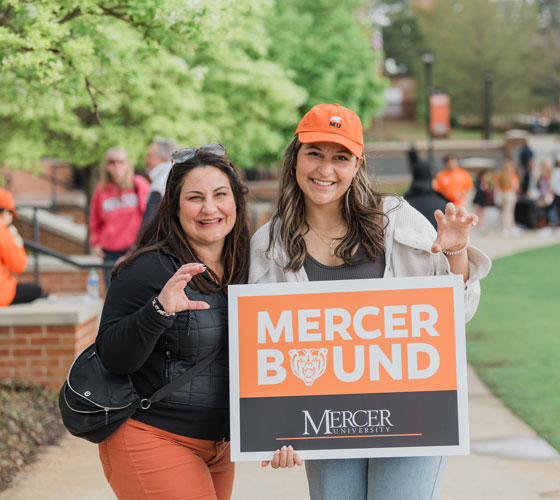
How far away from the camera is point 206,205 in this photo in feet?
9.89

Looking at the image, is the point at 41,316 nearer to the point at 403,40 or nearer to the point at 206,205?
the point at 206,205

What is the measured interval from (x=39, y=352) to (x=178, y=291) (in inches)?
165

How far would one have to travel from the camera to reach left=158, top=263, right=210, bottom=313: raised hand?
2727 millimetres

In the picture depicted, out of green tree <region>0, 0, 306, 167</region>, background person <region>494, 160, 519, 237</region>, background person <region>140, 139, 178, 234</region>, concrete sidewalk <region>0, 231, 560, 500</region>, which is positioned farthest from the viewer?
background person <region>494, 160, 519, 237</region>

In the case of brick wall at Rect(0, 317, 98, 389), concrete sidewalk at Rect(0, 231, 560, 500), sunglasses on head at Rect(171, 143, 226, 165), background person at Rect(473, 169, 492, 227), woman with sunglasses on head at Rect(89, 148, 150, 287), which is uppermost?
sunglasses on head at Rect(171, 143, 226, 165)

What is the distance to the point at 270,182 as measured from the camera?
3148cm

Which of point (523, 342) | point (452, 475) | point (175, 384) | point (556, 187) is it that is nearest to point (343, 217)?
point (175, 384)

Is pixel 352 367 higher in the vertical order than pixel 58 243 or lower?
higher

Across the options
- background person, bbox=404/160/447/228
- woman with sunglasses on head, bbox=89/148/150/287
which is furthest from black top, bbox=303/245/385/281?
woman with sunglasses on head, bbox=89/148/150/287

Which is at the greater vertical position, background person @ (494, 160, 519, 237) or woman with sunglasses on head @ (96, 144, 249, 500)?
woman with sunglasses on head @ (96, 144, 249, 500)

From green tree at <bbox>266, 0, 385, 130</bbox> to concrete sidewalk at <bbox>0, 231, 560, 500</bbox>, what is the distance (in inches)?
772

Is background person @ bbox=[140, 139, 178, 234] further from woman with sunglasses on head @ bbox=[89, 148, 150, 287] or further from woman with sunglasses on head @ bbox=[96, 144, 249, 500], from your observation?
woman with sunglasses on head @ bbox=[96, 144, 249, 500]

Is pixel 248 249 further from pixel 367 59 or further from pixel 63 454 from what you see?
pixel 367 59

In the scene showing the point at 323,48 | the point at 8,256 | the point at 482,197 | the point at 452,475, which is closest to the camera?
the point at 452,475
